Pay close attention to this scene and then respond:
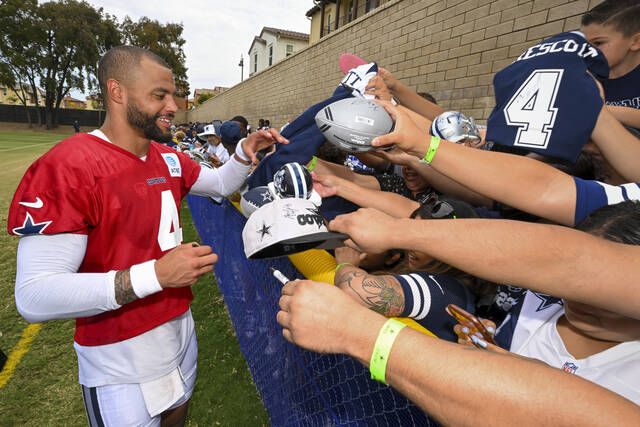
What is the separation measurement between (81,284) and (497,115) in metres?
2.21

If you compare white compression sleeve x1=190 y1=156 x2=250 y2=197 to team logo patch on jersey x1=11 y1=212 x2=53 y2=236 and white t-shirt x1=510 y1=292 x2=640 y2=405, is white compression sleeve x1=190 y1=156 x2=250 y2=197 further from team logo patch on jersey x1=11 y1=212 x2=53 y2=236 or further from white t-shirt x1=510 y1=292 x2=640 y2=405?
white t-shirt x1=510 y1=292 x2=640 y2=405

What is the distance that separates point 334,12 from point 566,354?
89.0 feet

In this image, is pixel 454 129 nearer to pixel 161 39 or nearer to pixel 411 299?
pixel 411 299

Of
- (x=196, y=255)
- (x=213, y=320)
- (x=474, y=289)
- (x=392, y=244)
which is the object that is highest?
(x=392, y=244)

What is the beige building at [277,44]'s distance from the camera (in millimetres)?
33531

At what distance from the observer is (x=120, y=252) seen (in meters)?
1.80

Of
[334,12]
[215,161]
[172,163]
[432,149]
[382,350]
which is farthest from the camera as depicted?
[334,12]

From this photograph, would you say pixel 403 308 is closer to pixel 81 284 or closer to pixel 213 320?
pixel 81 284

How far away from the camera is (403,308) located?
1.41 meters

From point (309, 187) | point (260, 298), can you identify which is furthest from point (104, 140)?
point (260, 298)

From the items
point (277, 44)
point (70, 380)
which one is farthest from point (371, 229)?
point (277, 44)

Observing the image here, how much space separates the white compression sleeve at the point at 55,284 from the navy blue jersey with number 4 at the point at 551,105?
2084 millimetres

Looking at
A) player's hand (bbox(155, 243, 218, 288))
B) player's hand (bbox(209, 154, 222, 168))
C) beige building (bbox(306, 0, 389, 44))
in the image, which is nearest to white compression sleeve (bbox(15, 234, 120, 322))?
player's hand (bbox(155, 243, 218, 288))

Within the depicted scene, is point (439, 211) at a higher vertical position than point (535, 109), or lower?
lower
